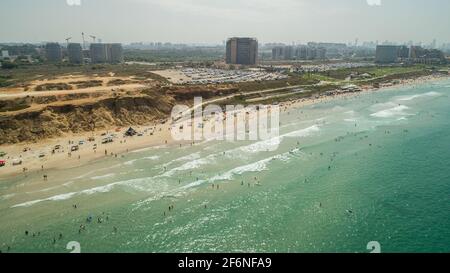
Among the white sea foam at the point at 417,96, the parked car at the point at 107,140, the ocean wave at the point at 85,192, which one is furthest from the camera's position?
the white sea foam at the point at 417,96

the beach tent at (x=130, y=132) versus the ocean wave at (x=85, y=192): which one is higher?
the beach tent at (x=130, y=132)

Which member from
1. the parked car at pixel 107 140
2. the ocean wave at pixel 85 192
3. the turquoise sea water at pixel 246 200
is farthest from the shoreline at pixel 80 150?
the ocean wave at pixel 85 192

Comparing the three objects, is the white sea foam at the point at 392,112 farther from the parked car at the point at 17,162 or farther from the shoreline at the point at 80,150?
the parked car at the point at 17,162

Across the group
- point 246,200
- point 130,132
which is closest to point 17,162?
point 130,132

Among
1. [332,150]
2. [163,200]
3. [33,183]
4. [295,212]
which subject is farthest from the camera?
[332,150]

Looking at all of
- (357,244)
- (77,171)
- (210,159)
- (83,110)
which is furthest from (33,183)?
(357,244)

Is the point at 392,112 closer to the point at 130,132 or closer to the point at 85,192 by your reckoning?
the point at 130,132
